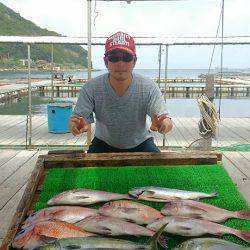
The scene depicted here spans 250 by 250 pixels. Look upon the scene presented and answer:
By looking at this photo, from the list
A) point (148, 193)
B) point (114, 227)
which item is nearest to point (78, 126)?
point (148, 193)

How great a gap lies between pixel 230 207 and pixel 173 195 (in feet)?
1.49

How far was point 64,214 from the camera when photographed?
8.75ft

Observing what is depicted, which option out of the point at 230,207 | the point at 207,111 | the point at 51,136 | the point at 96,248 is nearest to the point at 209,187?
the point at 230,207

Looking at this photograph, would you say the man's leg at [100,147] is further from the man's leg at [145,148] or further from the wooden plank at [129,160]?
the wooden plank at [129,160]

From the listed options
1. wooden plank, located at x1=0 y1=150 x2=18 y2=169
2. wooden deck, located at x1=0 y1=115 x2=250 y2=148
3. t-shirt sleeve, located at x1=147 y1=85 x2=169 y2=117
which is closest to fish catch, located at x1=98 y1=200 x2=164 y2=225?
t-shirt sleeve, located at x1=147 y1=85 x2=169 y2=117

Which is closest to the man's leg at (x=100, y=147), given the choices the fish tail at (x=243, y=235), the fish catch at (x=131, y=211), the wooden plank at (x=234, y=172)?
the fish catch at (x=131, y=211)

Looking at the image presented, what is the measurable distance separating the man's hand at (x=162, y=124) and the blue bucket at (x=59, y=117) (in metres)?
8.10

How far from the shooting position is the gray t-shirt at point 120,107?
14.1 ft

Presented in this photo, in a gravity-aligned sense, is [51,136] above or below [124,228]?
below

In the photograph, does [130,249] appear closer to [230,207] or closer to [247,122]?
[230,207]

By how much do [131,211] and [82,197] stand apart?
0.49 m

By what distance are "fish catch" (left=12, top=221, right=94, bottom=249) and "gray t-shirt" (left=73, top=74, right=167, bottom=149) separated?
197 centimetres

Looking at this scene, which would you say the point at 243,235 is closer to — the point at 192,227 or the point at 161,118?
the point at 192,227

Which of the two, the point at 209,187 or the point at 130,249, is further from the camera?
the point at 209,187
